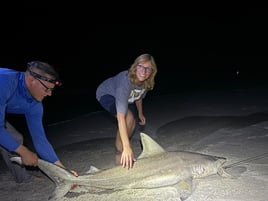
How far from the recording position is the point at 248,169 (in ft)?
13.0

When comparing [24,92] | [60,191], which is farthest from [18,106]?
[60,191]

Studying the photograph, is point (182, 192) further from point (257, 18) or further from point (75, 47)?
point (257, 18)

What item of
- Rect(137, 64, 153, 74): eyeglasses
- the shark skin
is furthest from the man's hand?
Rect(137, 64, 153, 74): eyeglasses

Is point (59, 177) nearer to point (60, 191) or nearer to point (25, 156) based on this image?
point (60, 191)

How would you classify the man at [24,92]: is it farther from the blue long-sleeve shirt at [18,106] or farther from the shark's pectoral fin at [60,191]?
the shark's pectoral fin at [60,191]

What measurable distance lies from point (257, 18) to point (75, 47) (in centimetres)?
2882

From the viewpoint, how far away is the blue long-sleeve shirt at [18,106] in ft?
10.4

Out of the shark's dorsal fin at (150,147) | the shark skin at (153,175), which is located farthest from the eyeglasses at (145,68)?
the shark skin at (153,175)

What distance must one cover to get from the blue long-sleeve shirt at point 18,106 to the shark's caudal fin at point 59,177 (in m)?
0.37

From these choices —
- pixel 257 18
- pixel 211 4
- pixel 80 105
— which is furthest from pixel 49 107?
pixel 211 4

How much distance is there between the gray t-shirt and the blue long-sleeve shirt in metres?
0.90

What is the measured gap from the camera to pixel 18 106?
137 inches

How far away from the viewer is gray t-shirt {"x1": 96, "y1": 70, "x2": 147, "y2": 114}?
13.1 feet

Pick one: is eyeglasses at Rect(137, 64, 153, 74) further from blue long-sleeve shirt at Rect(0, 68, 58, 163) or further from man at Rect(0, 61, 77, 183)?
blue long-sleeve shirt at Rect(0, 68, 58, 163)
